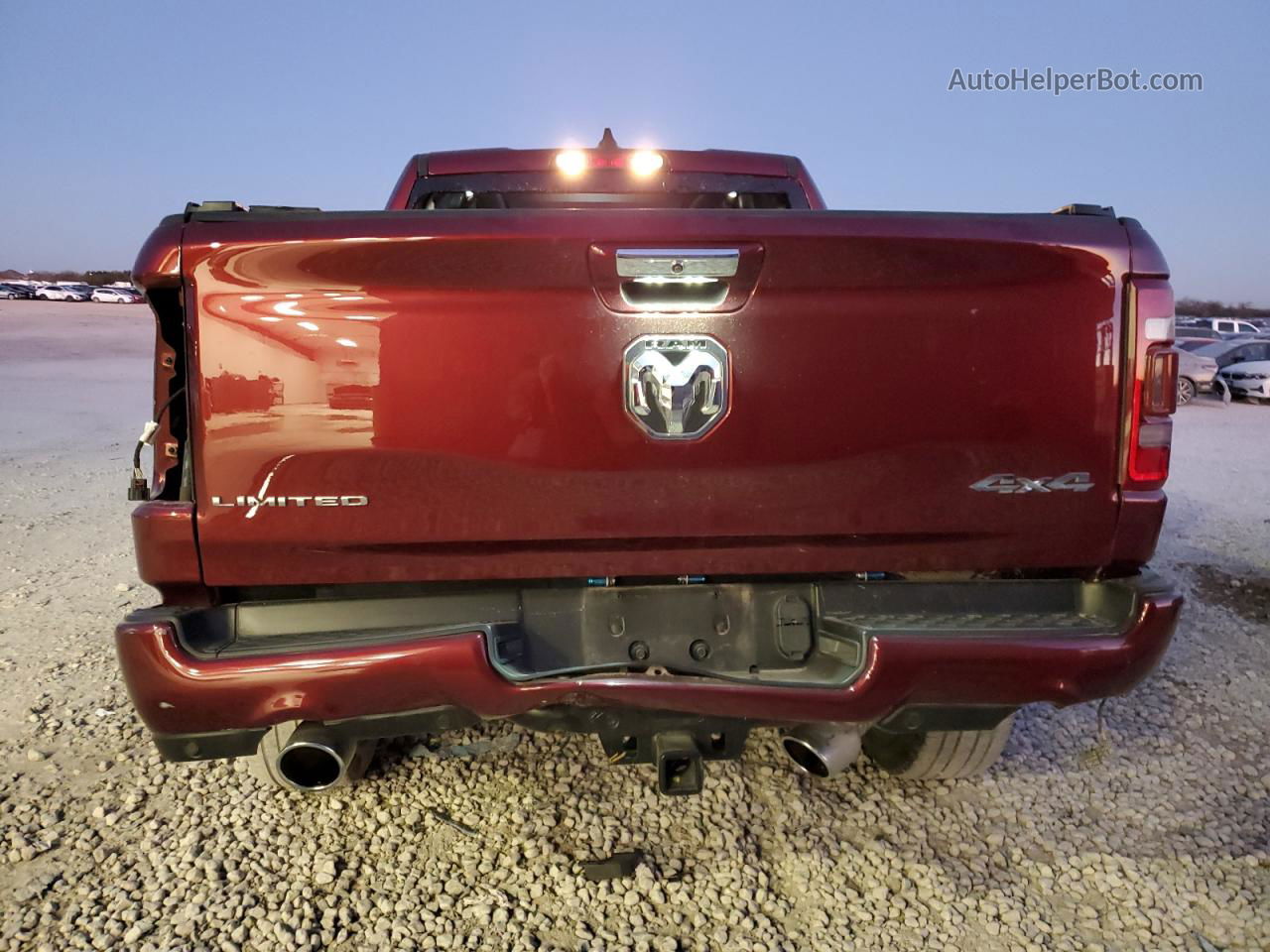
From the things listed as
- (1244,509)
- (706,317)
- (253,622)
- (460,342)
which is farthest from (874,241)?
(1244,509)

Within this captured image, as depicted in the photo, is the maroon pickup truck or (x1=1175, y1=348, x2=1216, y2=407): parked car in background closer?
the maroon pickup truck

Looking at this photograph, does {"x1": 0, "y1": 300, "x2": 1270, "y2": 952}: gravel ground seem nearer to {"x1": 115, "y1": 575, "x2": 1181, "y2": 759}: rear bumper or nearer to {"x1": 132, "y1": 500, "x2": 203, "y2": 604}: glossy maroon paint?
{"x1": 115, "y1": 575, "x2": 1181, "y2": 759}: rear bumper

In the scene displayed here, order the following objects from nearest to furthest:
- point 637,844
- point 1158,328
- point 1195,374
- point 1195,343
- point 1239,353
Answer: point 1158,328
point 637,844
point 1195,374
point 1239,353
point 1195,343

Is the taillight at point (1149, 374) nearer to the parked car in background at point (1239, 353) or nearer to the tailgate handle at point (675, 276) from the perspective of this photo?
the tailgate handle at point (675, 276)

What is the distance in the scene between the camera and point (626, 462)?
7.12 ft

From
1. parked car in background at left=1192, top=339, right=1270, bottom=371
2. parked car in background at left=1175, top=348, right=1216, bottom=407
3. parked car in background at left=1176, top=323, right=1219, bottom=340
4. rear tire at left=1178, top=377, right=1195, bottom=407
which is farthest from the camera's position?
parked car in background at left=1176, top=323, right=1219, bottom=340

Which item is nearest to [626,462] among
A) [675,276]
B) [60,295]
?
[675,276]

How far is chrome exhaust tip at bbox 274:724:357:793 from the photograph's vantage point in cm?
229

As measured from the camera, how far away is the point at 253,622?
2250 millimetres

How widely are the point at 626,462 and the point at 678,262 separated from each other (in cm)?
47

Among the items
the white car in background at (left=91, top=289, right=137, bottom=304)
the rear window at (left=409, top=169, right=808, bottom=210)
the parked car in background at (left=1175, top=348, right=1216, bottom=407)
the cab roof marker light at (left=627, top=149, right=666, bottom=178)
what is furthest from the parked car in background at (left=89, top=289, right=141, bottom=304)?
the cab roof marker light at (left=627, top=149, right=666, bottom=178)

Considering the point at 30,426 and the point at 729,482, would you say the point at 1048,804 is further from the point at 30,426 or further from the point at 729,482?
the point at 30,426

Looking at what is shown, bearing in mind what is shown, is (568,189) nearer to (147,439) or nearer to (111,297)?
(147,439)

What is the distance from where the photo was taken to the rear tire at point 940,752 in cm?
301
